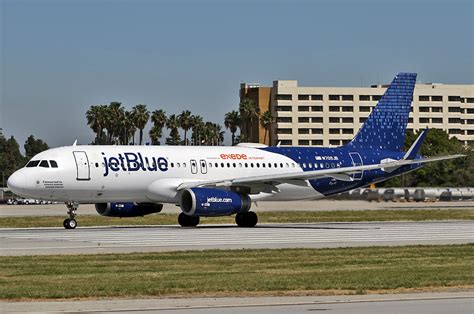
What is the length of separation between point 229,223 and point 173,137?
401ft

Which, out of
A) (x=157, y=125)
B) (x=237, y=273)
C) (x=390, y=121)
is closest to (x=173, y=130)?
(x=157, y=125)

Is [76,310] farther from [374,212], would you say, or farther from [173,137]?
[173,137]

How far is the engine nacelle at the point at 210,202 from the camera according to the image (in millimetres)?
46688

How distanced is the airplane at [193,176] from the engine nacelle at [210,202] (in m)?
0.04

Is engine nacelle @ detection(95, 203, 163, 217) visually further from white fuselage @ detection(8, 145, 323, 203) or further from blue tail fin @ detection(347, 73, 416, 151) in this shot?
blue tail fin @ detection(347, 73, 416, 151)

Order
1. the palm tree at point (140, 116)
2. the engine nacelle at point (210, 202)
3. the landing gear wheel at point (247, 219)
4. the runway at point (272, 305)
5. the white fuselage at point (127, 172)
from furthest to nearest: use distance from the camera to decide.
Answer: the palm tree at point (140, 116) < the landing gear wheel at point (247, 219) < the white fuselage at point (127, 172) < the engine nacelle at point (210, 202) < the runway at point (272, 305)

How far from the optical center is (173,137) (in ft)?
577

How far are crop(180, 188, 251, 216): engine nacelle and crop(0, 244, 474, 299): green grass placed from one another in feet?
46.7

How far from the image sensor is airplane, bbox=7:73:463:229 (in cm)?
4725

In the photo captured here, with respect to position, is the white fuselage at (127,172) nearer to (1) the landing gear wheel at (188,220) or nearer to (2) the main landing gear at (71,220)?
(2) the main landing gear at (71,220)

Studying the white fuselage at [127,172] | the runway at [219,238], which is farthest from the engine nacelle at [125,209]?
the runway at [219,238]

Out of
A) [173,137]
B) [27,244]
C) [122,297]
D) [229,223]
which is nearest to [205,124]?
[173,137]

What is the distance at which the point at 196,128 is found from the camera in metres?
179

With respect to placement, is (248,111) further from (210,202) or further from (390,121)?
(210,202)
